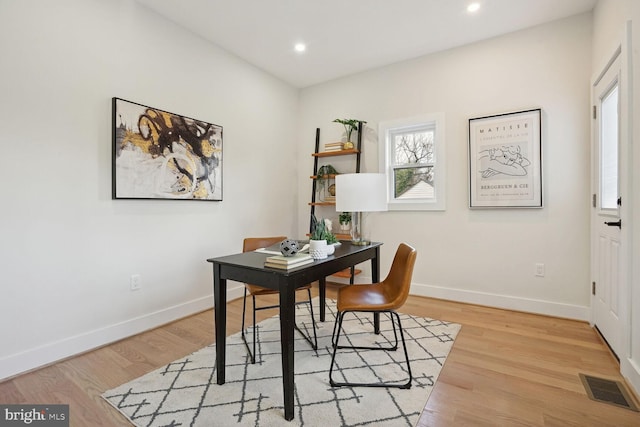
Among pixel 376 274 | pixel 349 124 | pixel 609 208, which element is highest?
pixel 349 124

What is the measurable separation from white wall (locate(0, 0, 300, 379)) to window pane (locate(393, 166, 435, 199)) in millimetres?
2036

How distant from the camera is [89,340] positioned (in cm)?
225

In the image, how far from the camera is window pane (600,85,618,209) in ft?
7.09

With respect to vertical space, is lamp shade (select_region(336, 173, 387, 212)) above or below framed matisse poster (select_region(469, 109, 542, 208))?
below

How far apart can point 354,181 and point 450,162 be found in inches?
65.9

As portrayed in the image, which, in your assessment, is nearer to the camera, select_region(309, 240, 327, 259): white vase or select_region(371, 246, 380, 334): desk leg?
select_region(309, 240, 327, 259): white vase

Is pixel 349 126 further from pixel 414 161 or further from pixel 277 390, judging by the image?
pixel 277 390

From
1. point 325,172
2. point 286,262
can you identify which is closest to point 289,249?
point 286,262

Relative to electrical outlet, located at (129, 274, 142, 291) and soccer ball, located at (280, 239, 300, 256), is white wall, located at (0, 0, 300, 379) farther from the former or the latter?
soccer ball, located at (280, 239, 300, 256)

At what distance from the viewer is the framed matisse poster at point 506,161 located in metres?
2.88

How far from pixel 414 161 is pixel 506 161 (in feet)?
3.15

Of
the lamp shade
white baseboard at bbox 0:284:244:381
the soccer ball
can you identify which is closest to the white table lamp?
the lamp shade

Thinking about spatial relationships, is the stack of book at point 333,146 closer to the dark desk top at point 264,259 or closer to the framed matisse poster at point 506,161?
the framed matisse poster at point 506,161

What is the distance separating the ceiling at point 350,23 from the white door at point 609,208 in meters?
0.96
